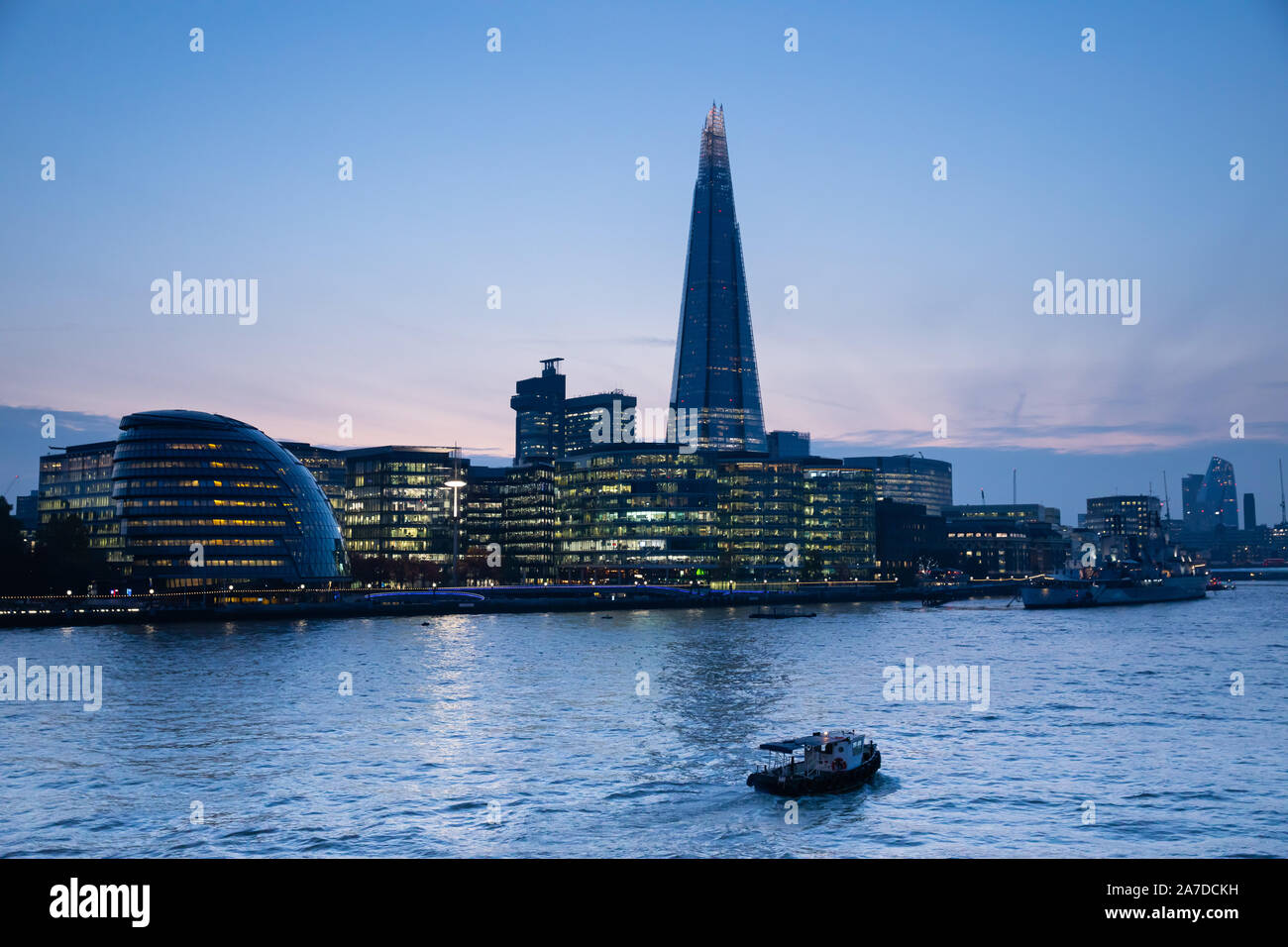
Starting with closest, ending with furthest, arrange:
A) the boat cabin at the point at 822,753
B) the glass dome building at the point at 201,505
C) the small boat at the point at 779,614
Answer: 1. the boat cabin at the point at 822,753
2. the glass dome building at the point at 201,505
3. the small boat at the point at 779,614

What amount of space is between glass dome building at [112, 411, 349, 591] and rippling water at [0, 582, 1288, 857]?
2334 inches

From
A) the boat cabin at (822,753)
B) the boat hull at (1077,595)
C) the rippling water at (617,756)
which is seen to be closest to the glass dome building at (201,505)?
the rippling water at (617,756)

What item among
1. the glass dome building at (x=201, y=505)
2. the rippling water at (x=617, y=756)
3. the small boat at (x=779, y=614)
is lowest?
the small boat at (x=779, y=614)

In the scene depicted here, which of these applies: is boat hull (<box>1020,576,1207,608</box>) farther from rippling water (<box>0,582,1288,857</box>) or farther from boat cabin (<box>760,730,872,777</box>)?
boat cabin (<box>760,730,872,777</box>)

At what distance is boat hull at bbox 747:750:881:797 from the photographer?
39.3 metres

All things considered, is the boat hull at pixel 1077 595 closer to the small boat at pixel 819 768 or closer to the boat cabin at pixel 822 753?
the small boat at pixel 819 768

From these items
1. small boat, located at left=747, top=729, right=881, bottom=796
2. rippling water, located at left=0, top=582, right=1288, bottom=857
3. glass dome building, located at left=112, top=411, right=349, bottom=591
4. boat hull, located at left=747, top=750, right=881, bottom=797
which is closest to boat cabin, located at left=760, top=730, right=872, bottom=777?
small boat, located at left=747, top=729, right=881, bottom=796

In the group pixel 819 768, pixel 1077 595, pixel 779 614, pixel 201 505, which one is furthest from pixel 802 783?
pixel 1077 595

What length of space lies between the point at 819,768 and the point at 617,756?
390 inches

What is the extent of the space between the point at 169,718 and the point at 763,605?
147 metres

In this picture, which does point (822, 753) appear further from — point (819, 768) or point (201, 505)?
point (201, 505)

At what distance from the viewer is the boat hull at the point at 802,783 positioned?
39.3m
